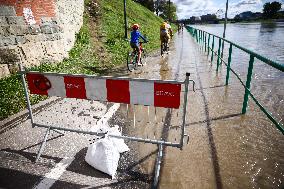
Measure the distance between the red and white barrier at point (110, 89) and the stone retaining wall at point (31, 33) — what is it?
3.75m

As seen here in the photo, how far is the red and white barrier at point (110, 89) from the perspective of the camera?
333 centimetres

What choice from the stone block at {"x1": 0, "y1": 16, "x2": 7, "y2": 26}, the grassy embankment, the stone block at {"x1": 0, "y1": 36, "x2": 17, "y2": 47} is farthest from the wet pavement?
the stone block at {"x1": 0, "y1": 16, "x2": 7, "y2": 26}

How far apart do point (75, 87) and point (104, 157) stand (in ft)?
3.77

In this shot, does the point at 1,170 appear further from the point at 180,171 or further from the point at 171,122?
the point at 171,122

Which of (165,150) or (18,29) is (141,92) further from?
(18,29)

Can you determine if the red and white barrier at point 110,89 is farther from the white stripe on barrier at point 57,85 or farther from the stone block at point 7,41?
the stone block at point 7,41

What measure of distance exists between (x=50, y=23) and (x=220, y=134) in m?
6.94

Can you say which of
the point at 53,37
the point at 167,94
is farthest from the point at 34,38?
the point at 167,94

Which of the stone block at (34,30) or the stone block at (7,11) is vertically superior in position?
the stone block at (7,11)

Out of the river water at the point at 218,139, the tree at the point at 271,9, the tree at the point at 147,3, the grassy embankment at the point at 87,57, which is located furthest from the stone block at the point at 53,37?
the tree at the point at 271,9

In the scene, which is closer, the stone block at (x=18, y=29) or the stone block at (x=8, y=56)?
the stone block at (x=8, y=56)

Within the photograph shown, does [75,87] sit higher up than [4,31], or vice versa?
[4,31]

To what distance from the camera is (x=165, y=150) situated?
13.4 feet

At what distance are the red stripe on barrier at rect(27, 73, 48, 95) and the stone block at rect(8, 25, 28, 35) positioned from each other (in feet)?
13.0
